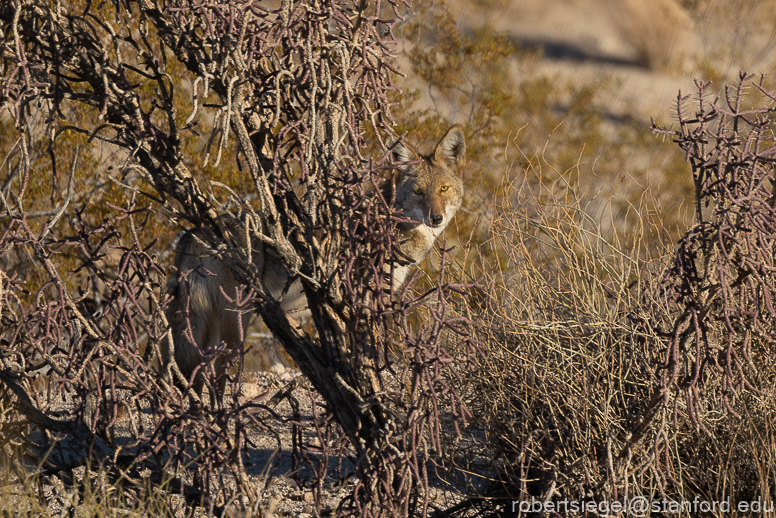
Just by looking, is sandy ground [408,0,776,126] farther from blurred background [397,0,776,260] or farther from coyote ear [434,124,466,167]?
coyote ear [434,124,466,167]

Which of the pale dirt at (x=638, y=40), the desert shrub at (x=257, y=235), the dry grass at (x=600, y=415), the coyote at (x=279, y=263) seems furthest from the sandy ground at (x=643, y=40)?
the desert shrub at (x=257, y=235)

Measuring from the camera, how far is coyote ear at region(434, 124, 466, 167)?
5.29 m

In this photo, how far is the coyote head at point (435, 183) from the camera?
5199 millimetres

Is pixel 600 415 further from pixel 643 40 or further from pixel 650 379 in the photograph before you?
pixel 643 40

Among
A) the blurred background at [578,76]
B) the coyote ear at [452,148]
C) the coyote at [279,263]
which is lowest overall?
the coyote at [279,263]

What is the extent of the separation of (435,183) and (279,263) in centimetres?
155

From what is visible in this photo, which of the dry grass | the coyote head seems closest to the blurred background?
the coyote head

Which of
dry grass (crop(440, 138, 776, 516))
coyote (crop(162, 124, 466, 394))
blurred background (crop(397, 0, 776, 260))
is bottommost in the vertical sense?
dry grass (crop(440, 138, 776, 516))

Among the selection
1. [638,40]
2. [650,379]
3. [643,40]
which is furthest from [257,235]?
[638,40]

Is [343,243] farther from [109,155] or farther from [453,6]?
[453,6]

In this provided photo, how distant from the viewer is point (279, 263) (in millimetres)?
4352

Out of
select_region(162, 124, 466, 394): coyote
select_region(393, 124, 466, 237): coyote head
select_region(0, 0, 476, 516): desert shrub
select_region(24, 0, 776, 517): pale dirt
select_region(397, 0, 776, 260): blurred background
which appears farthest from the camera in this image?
select_region(24, 0, 776, 517): pale dirt

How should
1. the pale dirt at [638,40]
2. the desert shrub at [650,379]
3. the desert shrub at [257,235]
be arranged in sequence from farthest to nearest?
the pale dirt at [638,40], the desert shrub at [257,235], the desert shrub at [650,379]

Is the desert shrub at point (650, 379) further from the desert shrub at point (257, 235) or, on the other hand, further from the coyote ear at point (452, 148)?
the coyote ear at point (452, 148)
